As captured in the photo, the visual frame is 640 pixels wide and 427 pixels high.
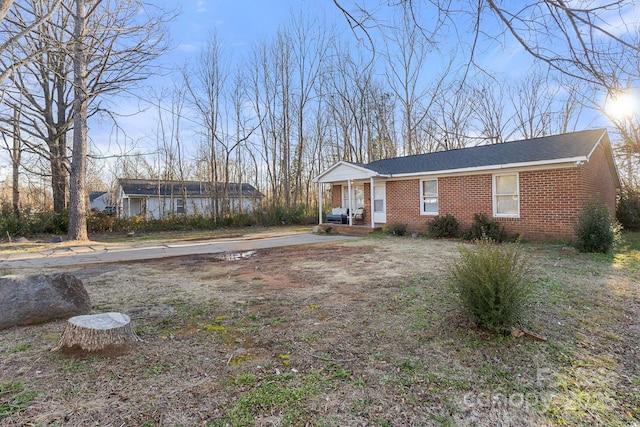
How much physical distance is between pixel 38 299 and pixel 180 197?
19.4 meters

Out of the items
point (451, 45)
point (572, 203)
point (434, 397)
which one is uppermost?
point (451, 45)

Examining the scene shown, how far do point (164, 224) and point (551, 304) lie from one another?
55.9 ft

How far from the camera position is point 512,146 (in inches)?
476

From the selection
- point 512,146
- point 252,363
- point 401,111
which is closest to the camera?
point 252,363

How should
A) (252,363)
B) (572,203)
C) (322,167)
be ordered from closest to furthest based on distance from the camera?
(252,363) → (572,203) → (322,167)

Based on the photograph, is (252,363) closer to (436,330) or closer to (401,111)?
(436,330)

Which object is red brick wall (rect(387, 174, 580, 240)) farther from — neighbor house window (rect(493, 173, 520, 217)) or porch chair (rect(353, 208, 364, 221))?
porch chair (rect(353, 208, 364, 221))

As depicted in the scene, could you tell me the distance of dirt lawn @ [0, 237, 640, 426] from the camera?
82.7 inches

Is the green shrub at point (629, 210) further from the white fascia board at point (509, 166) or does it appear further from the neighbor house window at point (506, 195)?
the white fascia board at point (509, 166)

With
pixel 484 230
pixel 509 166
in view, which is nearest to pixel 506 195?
pixel 509 166

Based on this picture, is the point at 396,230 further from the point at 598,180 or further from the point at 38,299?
the point at 38,299

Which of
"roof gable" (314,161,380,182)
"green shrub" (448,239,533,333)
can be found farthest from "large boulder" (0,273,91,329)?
"roof gable" (314,161,380,182)

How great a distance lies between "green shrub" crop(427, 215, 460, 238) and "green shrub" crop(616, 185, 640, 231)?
895cm

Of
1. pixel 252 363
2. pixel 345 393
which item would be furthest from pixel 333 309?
pixel 345 393
